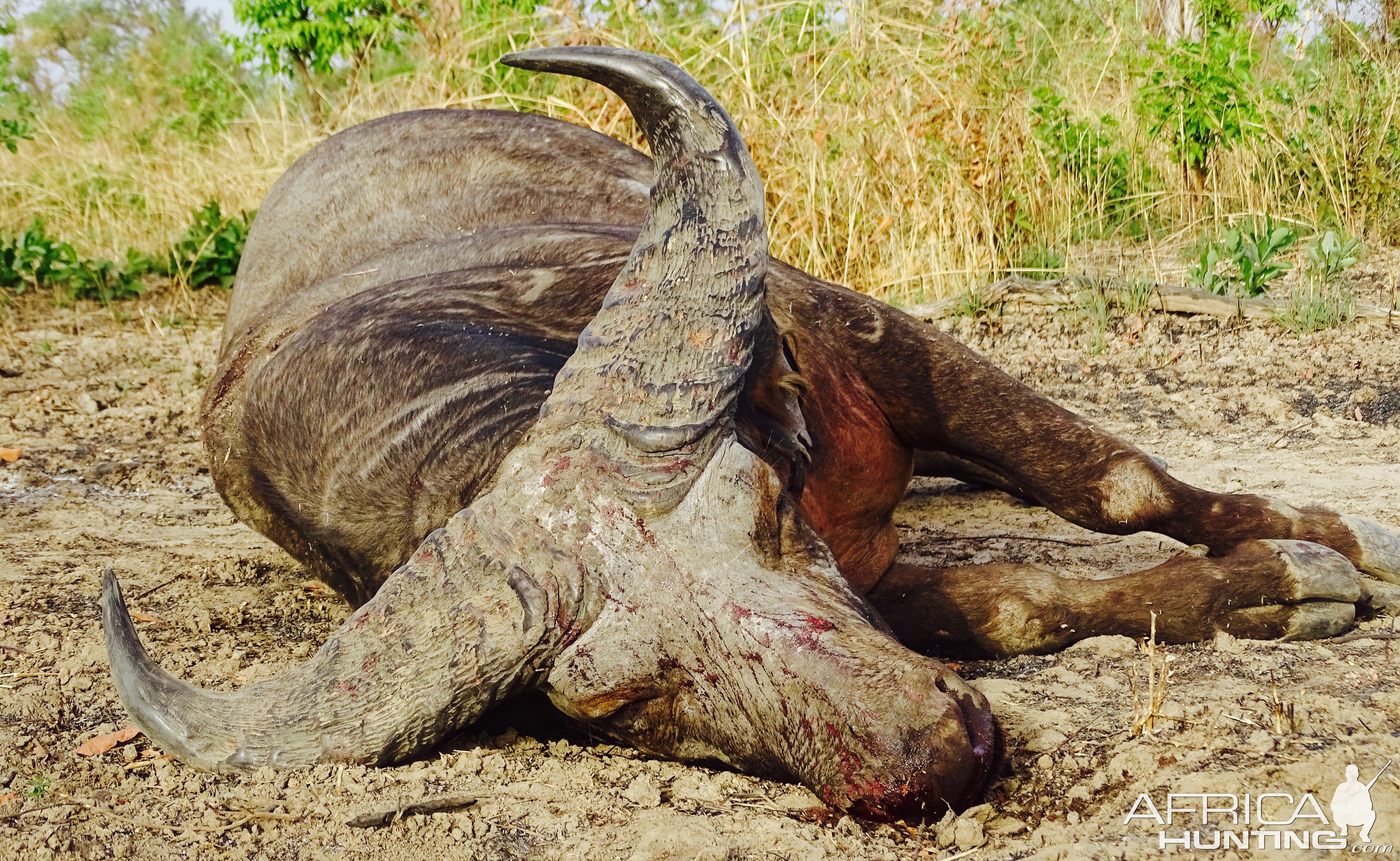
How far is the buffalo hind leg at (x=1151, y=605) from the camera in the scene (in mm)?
2771

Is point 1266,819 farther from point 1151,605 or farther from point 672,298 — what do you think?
point 672,298

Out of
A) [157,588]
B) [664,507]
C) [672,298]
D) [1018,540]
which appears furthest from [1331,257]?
[157,588]

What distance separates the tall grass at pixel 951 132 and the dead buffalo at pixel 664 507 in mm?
2768

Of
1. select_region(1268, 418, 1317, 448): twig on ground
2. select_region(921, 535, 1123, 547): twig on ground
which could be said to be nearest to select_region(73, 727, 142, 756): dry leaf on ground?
select_region(921, 535, 1123, 547): twig on ground

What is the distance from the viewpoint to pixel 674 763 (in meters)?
2.29

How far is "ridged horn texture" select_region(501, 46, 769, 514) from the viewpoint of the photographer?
7.13ft

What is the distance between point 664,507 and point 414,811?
656 millimetres

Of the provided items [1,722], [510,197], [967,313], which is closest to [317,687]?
[1,722]

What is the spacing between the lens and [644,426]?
2.16 metres

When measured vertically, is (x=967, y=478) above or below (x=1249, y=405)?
below

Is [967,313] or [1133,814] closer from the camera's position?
[1133,814]

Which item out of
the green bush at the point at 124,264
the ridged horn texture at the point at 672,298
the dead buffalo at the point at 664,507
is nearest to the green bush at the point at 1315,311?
the dead buffalo at the point at 664,507

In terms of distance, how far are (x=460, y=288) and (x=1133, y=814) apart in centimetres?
205

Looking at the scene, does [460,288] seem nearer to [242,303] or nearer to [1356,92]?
[242,303]
